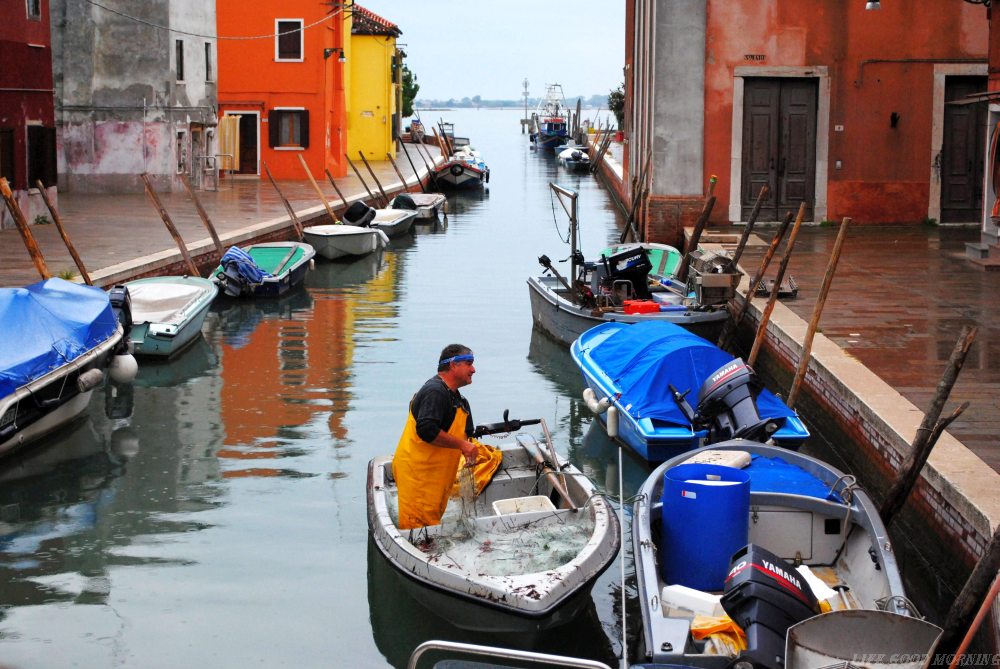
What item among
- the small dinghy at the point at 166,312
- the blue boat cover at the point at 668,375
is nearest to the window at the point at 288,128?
the small dinghy at the point at 166,312

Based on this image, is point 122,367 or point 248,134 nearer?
point 122,367

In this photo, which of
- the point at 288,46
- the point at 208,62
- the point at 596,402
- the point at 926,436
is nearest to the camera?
the point at 926,436

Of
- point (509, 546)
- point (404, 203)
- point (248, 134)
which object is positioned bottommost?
point (509, 546)

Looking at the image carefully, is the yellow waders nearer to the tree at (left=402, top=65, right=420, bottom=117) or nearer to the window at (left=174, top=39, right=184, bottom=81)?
the window at (left=174, top=39, right=184, bottom=81)

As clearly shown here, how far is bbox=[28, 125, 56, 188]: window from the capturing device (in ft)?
71.7

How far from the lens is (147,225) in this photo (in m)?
22.6

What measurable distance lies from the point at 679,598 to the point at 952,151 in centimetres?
1720

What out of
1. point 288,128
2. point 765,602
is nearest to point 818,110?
point 765,602

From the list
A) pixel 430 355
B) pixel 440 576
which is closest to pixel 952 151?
pixel 430 355

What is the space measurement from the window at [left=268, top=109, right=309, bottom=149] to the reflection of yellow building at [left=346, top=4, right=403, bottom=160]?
8.37 metres

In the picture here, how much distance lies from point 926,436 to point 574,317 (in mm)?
7167

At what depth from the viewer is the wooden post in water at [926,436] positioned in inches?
288

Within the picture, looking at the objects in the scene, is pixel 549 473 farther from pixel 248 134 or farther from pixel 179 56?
pixel 248 134

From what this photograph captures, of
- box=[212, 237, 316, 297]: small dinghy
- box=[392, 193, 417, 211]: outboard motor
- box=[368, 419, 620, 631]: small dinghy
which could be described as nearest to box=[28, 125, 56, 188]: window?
box=[212, 237, 316, 297]: small dinghy
